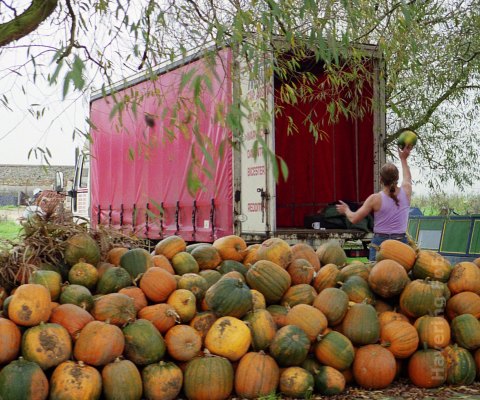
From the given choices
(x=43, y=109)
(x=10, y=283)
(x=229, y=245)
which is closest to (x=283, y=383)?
(x=229, y=245)

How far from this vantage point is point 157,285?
195 inches

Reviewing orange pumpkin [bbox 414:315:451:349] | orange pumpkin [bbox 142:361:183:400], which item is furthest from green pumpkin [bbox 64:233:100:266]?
orange pumpkin [bbox 414:315:451:349]

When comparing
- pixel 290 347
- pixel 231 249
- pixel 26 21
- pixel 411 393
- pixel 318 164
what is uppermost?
pixel 26 21

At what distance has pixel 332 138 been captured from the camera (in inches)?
479

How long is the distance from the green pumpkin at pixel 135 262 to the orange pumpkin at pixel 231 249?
74cm

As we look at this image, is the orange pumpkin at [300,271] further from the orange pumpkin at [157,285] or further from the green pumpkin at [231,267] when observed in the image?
the orange pumpkin at [157,285]

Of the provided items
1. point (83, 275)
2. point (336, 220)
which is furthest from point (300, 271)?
point (336, 220)

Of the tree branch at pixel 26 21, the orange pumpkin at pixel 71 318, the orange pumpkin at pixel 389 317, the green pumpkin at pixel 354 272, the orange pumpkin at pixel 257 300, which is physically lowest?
the orange pumpkin at pixel 389 317

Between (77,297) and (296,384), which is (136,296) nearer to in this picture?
(77,297)

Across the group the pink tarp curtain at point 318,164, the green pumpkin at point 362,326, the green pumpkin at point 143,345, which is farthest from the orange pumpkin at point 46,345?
the pink tarp curtain at point 318,164

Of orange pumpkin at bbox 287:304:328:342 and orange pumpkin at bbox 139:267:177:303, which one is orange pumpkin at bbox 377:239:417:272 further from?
orange pumpkin at bbox 139:267:177:303

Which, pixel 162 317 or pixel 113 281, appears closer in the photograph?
pixel 162 317

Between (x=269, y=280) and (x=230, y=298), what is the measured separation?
0.51 m

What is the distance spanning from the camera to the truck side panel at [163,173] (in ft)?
33.4
